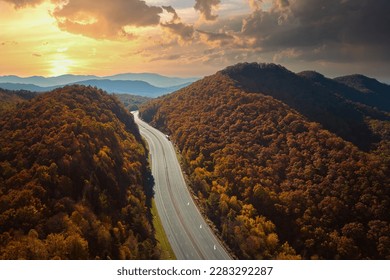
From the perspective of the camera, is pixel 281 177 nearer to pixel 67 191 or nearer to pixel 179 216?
pixel 179 216

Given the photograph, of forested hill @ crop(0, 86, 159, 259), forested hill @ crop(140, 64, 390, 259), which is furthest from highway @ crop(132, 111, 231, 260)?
forested hill @ crop(0, 86, 159, 259)

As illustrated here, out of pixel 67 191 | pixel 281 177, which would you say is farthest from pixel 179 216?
pixel 281 177

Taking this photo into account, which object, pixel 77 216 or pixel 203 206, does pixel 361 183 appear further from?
pixel 77 216

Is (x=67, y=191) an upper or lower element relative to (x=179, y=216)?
upper

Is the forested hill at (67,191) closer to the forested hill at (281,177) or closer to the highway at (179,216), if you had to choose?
the highway at (179,216)

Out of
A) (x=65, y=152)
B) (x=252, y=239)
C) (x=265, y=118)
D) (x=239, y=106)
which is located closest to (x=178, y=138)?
(x=239, y=106)

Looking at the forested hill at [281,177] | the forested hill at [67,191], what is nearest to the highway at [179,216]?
the forested hill at [281,177]
